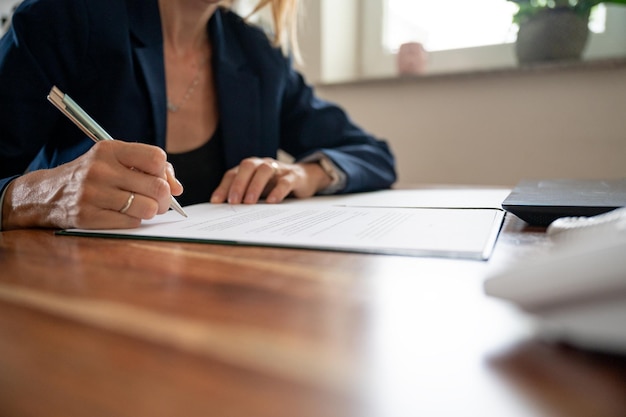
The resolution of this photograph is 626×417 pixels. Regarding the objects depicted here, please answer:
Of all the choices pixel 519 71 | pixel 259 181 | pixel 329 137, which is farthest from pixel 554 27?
pixel 259 181

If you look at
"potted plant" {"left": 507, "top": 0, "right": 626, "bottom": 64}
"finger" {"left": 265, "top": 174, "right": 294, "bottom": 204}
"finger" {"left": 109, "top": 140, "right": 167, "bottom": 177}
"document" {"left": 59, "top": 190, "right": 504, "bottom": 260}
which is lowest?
"finger" {"left": 265, "top": 174, "right": 294, "bottom": 204}

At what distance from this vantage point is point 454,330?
196mm

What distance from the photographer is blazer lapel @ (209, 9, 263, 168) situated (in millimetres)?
896

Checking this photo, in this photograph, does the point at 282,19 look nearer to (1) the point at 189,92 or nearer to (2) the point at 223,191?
(1) the point at 189,92

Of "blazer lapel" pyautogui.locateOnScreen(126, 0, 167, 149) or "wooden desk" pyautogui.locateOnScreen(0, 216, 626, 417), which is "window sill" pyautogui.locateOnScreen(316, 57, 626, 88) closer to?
"blazer lapel" pyautogui.locateOnScreen(126, 0, 167, 149)

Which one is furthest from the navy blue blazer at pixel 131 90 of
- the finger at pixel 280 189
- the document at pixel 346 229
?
the document at pixel 346 229

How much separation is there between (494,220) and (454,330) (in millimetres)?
A: 283

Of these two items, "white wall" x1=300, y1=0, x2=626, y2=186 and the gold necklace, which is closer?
the gold necklace

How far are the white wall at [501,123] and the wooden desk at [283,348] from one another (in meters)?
1.04

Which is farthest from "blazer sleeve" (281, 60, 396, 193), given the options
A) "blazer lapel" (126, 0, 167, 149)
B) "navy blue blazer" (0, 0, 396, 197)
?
"blazer lapel" (126, 0, 167, 149)

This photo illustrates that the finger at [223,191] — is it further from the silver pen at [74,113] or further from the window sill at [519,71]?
the window sill at [519,71]

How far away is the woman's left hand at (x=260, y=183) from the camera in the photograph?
2.19 feet

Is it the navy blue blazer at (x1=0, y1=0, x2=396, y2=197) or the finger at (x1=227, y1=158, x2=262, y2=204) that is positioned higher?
the navy blue blazer at (x1=0, y1=0, x2=396, y2=197)

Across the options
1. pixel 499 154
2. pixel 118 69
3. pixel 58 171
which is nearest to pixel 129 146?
pixel 58 171
